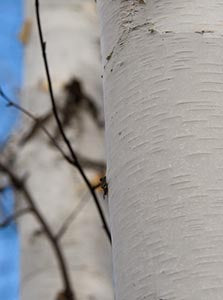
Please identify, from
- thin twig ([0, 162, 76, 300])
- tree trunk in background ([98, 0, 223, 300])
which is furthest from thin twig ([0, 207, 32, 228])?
tree trunk in background ([98, 0, 223, 300])

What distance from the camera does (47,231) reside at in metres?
1.42

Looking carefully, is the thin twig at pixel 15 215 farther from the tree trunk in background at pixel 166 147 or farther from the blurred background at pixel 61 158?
the tree trunk in background at pixel 166 147

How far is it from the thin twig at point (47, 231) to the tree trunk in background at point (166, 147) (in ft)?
2.41

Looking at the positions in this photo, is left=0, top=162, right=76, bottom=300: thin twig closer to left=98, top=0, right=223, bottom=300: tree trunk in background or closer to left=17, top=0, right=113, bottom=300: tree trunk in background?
left=17, top=0, right=113, bottom=300: tree trunk in background

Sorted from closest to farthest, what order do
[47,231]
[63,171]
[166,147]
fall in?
1. [166,147]
2. [47,231]
3. [63,171]

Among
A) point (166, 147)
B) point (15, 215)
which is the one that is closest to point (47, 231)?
point (15, 215)

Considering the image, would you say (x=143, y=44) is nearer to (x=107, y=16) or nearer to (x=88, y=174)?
(x=107, y=16)

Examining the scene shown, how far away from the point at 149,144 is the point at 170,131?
0.06 feet

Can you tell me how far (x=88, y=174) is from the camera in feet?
5.08

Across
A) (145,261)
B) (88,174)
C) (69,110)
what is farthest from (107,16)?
(69,110)

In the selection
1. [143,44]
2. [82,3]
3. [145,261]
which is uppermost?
[82,3]

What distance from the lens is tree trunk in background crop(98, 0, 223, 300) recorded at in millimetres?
540

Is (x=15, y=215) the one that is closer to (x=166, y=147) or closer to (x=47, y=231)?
(x=47, y=231)

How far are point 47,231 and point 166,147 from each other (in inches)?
33.9
